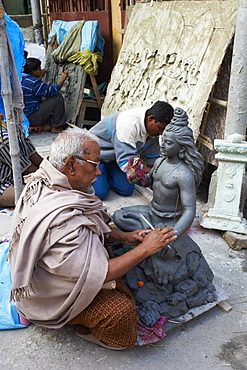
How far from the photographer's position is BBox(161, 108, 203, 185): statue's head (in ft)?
7.79

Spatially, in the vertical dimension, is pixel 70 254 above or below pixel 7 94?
below

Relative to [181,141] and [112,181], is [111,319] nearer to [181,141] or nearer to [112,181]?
[181,141]

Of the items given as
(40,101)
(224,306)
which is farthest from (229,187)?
(40,101)

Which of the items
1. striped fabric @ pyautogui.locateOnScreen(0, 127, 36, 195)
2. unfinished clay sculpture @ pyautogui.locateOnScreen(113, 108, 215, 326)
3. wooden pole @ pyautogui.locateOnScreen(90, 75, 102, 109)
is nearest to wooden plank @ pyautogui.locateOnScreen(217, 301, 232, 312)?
unfinished clay sculpture @ pyautogui.locateOnScreen(113, 108, 215, 326)

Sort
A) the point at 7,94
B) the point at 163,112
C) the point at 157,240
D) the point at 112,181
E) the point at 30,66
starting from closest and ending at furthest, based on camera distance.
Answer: the point at 157,240, the point at 7,94, the point at 163,112, the point at 112,181, the point at 30,66

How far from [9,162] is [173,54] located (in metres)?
2.84

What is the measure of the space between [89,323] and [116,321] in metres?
0.18

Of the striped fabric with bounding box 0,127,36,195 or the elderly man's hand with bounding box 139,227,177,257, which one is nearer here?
the elderly man's hand with bounding box 139,227,177,257

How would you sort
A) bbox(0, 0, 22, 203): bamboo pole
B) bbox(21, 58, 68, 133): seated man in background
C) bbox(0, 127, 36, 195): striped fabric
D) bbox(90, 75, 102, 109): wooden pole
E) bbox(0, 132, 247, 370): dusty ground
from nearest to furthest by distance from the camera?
1. bbox(0, 132, 247, 370): dusty ground
2. bbox(0, 0, 22, 203): bamboo pole
3. bbox(0, 127, 36, 195): striped fabric
4. bbox(21, 58, 68, 133): seated man in background
5. bbox(90, 75, 102, 109): wooden pole

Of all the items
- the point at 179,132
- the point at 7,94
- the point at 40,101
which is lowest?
the point at 40,101

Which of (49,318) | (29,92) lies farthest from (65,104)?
(49,318)

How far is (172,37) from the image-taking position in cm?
516

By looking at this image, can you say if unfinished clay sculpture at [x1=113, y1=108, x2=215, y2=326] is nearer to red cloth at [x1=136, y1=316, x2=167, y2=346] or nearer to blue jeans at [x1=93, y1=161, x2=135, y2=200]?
red cloth at [x1=136, y1=316, x2=167, y2=346]

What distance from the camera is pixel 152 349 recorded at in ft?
7.72
